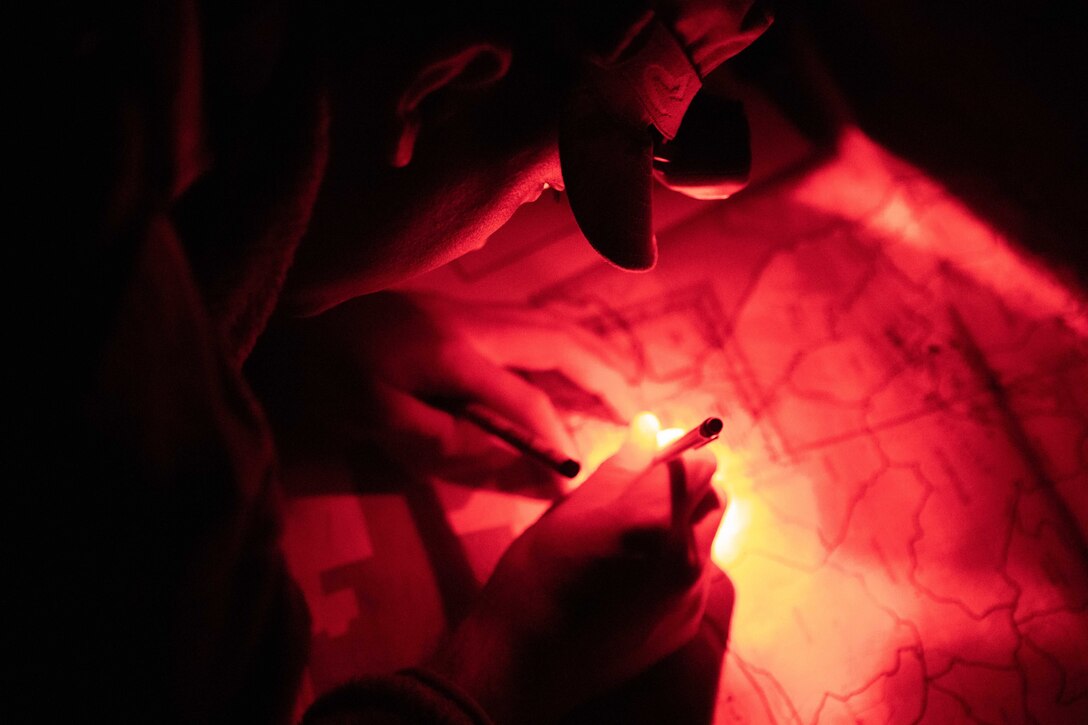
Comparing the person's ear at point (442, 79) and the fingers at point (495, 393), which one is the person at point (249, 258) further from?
the fingers at point (495, 393)

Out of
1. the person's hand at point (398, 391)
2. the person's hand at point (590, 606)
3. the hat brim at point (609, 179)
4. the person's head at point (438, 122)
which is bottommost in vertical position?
the person's hand at point (590, 606)

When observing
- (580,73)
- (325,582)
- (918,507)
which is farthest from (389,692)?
(918,507)

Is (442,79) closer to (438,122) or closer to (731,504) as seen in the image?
(438,122)

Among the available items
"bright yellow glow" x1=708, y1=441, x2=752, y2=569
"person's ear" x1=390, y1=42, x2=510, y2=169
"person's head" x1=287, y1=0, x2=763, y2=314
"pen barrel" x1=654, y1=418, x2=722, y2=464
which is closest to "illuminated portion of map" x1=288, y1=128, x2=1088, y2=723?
"bright yellow glow" x1=708, y1=441, x2=752, y2=569

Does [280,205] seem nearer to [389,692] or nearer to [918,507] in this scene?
[389,692]

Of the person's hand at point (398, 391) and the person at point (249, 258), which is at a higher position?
the person at point (249, 258)

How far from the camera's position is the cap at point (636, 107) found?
59 centimetres

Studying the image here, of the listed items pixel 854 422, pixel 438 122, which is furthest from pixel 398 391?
pixel 854 422

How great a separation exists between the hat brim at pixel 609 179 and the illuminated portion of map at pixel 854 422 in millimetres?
396

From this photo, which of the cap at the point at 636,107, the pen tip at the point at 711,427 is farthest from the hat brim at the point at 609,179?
the pen tip at the point at 711,427

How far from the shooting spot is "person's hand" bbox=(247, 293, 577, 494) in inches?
39.1

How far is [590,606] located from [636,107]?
544mm

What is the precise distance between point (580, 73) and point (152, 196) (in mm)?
369

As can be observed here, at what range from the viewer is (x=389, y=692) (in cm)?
69
